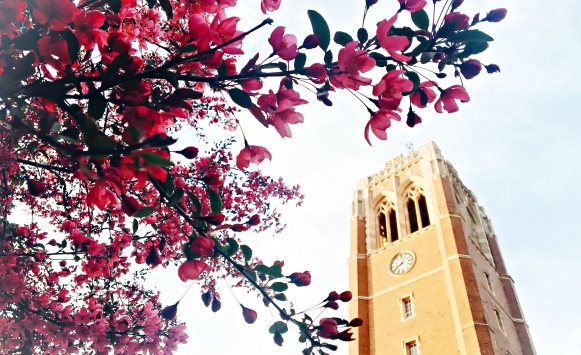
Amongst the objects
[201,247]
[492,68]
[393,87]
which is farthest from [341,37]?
[201,247]

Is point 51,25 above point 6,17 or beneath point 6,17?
beneath

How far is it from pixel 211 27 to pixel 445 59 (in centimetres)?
107

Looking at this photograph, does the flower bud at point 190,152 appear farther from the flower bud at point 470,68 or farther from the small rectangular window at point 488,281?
the small rectangular window at point 488,281

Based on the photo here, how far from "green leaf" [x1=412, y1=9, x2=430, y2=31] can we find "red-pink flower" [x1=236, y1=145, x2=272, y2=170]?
0.89 meters

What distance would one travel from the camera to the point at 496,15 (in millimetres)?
1781

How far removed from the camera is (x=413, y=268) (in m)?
20.1

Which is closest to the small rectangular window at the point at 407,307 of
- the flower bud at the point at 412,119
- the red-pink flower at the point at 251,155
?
the flower bud at the point at 412,119

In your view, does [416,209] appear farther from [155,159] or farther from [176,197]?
[155,159]

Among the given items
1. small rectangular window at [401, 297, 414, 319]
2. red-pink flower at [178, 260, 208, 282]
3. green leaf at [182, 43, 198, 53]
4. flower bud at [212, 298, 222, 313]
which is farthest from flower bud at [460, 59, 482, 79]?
small rectangular window at [401, 297, 414, 319]

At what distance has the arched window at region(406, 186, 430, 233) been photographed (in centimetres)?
2342

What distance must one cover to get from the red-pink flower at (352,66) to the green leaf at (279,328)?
120 centimetres

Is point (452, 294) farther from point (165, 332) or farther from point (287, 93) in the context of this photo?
point (287, 93)

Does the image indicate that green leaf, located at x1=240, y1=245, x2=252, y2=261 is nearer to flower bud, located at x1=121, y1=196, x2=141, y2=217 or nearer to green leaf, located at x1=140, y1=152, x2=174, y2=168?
flower bud, located at x1=121, y1=196, x2=141, y2=217

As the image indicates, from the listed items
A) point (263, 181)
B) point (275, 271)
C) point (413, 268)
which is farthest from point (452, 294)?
point (275, 271)
